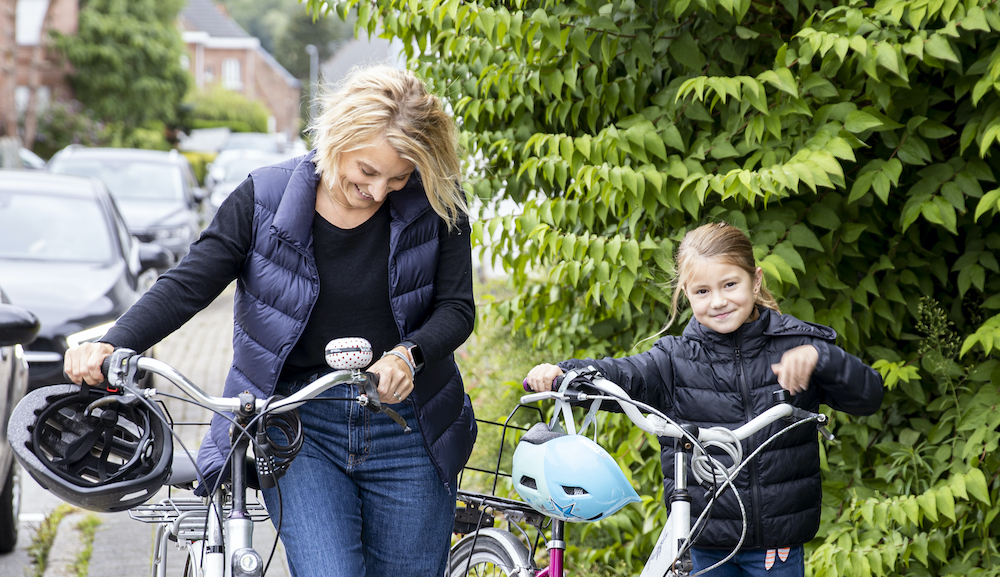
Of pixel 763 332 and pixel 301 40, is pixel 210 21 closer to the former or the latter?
pixel 301 40

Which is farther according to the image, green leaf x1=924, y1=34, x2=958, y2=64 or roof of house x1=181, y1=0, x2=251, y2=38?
roof of house x1=181, y1=0, x2=251, y2=38

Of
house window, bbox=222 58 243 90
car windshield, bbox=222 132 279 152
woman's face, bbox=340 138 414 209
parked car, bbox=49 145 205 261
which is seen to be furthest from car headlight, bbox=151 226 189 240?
house window, bbox=222 58 243 90

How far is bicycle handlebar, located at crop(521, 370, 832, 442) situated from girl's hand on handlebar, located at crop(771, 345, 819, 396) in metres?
0.12

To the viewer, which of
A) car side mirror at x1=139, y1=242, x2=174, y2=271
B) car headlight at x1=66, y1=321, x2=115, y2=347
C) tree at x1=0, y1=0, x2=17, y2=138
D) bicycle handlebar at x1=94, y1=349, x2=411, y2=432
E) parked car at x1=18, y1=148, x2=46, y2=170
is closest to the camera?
bicycle handlebar at x1=94, y1=349, x2=411, y2=432

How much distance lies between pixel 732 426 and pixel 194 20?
68.8 metres

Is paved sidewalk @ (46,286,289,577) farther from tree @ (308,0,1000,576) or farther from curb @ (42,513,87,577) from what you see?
tree @ (308,0,1000,576)

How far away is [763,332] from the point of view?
2697 millimetres

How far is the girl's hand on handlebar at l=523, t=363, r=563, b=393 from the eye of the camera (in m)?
2.47

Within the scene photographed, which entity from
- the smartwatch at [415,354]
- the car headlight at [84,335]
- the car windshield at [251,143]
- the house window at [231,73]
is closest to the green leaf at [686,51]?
the smartwatch at [415,354]

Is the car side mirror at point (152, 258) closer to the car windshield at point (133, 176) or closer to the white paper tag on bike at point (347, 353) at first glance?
the white paper tag on bike at point (347, 353)

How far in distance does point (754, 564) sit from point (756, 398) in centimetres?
46

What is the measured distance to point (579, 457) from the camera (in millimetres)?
2285

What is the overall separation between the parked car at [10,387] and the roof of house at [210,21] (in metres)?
64.6

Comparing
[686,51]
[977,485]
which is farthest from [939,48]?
[977,485]
